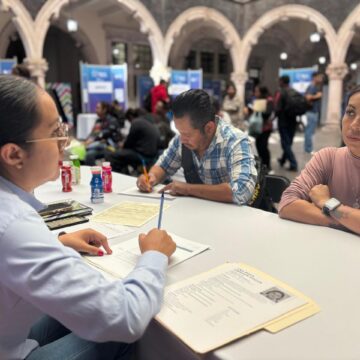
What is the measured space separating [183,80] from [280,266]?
11084 millimetres

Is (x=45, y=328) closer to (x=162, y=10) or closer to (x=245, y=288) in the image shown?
(x=245, y=288)

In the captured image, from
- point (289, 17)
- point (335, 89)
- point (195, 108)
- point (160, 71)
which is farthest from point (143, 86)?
point (195, 108)

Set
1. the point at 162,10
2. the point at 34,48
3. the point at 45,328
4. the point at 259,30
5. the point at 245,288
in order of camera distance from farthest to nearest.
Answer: the point at 259,30 → the point at 162,10 → the point at 34,48 → the point at 45,328 → the point at 245,288

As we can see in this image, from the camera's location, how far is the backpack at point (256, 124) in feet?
22.0

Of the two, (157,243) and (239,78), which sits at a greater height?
(239,78)

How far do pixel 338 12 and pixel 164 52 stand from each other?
4.95 metres

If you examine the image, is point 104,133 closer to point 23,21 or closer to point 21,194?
point 23,21

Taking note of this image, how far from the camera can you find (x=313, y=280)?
48.3 inches

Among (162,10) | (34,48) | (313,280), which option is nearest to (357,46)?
(162,10)

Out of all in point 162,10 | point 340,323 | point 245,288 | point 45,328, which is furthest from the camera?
point 162,10

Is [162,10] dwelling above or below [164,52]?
above

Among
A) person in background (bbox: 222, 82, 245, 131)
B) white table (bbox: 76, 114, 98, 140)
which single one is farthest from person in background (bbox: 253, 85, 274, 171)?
white table (bbox: 76, 114, 98, 140)

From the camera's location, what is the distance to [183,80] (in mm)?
11922

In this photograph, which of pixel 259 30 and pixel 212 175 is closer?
pixel 212 175
